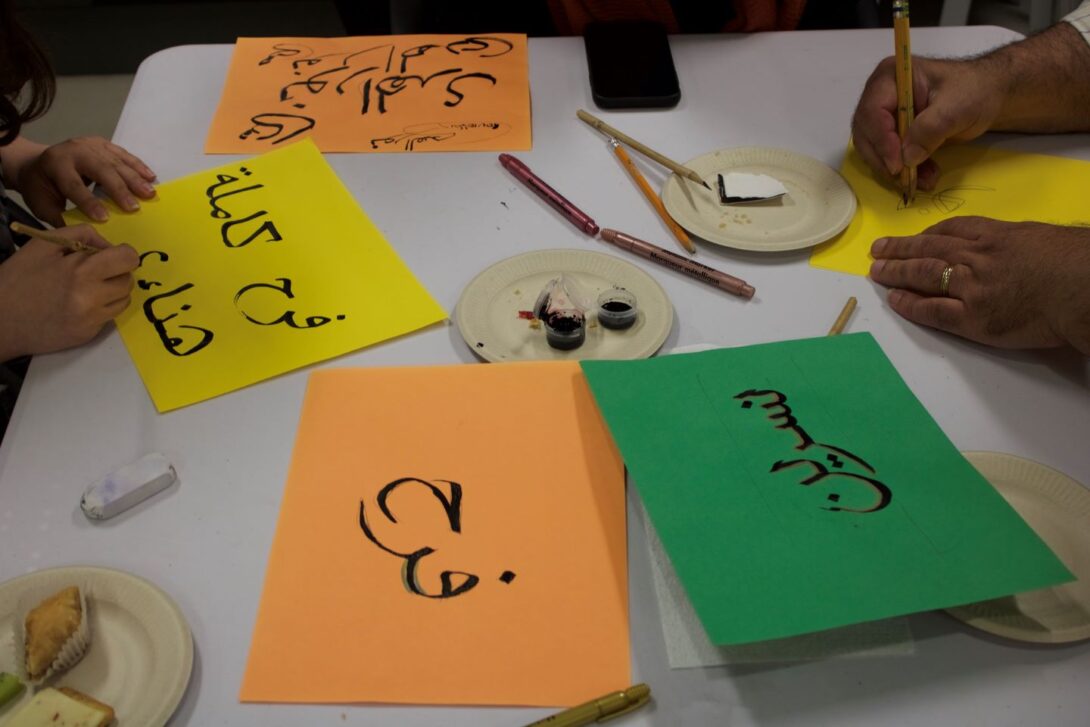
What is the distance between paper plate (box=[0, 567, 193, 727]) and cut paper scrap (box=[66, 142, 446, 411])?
17 centimetres

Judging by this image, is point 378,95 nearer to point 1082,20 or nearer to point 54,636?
point 54,636

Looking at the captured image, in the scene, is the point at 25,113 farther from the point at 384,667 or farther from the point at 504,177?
the point at 384,667

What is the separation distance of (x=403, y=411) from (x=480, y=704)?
0.25 metres

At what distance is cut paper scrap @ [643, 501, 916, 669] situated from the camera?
0.54 metres

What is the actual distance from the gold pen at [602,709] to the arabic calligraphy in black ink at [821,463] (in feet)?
0.58

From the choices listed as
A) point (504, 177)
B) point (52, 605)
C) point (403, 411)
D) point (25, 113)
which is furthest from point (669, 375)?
point (25, 113)

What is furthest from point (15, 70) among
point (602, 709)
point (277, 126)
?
point (602, 709)

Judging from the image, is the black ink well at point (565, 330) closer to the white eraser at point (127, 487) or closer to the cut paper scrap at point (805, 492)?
the cut paper scrap at point (805, 492)

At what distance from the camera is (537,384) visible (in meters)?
0.70

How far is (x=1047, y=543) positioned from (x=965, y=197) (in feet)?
1.39

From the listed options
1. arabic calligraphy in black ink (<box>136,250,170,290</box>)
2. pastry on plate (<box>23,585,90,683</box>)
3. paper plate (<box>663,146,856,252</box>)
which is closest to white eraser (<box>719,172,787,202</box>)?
paper plate (<box>663,146,856,252</box>)

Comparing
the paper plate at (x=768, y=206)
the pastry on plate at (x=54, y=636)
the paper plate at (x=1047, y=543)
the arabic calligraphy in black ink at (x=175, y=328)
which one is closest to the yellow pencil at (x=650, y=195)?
the paper plate at (x=768, y=206)

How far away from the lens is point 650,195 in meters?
0.88

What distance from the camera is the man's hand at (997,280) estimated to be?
691 millimetres
